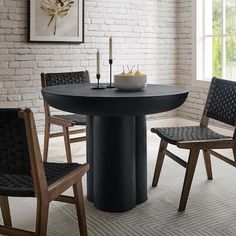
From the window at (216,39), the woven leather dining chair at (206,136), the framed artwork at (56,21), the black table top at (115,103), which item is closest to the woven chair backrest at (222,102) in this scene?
the woven leather dining chair at (206,136)

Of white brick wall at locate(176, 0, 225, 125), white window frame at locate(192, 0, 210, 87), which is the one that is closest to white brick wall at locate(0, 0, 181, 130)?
white brick wall at locate(176, 0, 225, 125)

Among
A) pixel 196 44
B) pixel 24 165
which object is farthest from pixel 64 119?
pixel 196 44

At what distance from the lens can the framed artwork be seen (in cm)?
448

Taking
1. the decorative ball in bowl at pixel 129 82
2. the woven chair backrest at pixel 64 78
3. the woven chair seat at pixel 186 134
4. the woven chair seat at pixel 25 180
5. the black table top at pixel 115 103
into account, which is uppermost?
the woven chair backrest at pixel 64 78

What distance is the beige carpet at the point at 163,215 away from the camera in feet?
7.98

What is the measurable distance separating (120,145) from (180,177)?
3.29ft

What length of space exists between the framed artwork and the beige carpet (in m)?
2.07

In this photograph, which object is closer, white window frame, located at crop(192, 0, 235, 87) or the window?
the window

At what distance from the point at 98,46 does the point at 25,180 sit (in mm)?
3184

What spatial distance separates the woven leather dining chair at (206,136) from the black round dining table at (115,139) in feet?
0.85

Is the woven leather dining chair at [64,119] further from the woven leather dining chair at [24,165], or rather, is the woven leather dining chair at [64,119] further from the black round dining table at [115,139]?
the woven leather dining chair at [24,165]

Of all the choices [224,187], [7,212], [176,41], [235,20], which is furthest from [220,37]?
[7,212]

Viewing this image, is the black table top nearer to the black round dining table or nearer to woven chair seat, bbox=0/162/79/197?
the black round dining table

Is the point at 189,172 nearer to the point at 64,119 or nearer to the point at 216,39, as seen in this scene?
the point at 64,119
